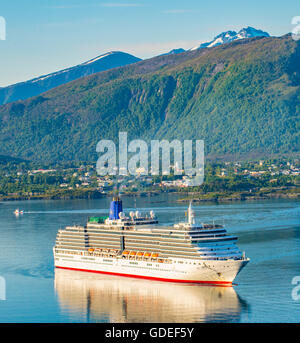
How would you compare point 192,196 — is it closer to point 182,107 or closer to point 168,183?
point 168,183

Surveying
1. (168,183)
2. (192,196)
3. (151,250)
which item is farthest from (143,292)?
(168,183)

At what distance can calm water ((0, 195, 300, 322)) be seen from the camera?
27.6 meters

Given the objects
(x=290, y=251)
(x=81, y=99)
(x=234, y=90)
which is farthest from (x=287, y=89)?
(x=290, y=251)

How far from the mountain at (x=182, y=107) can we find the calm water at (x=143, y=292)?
83405mm

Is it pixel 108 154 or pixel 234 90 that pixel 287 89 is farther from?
pixel 108 154

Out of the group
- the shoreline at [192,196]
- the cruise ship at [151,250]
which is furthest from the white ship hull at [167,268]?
the shoreline at [192,196]

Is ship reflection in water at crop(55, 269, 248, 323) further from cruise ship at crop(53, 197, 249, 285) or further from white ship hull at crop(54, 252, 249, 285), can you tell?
cruise ship at crop(53, 197, 249, 285)

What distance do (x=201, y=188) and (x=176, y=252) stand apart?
57.6m

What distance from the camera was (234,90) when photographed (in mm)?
148250

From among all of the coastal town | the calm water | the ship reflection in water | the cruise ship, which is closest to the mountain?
the coastal town

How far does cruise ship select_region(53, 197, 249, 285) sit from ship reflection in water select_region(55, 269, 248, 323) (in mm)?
501

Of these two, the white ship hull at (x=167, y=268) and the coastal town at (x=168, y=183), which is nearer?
the white ship hull at (x=167, y=268)

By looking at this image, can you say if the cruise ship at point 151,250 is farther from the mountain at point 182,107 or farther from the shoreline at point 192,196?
the mountain at point 182,107

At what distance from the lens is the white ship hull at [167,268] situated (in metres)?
31.5
